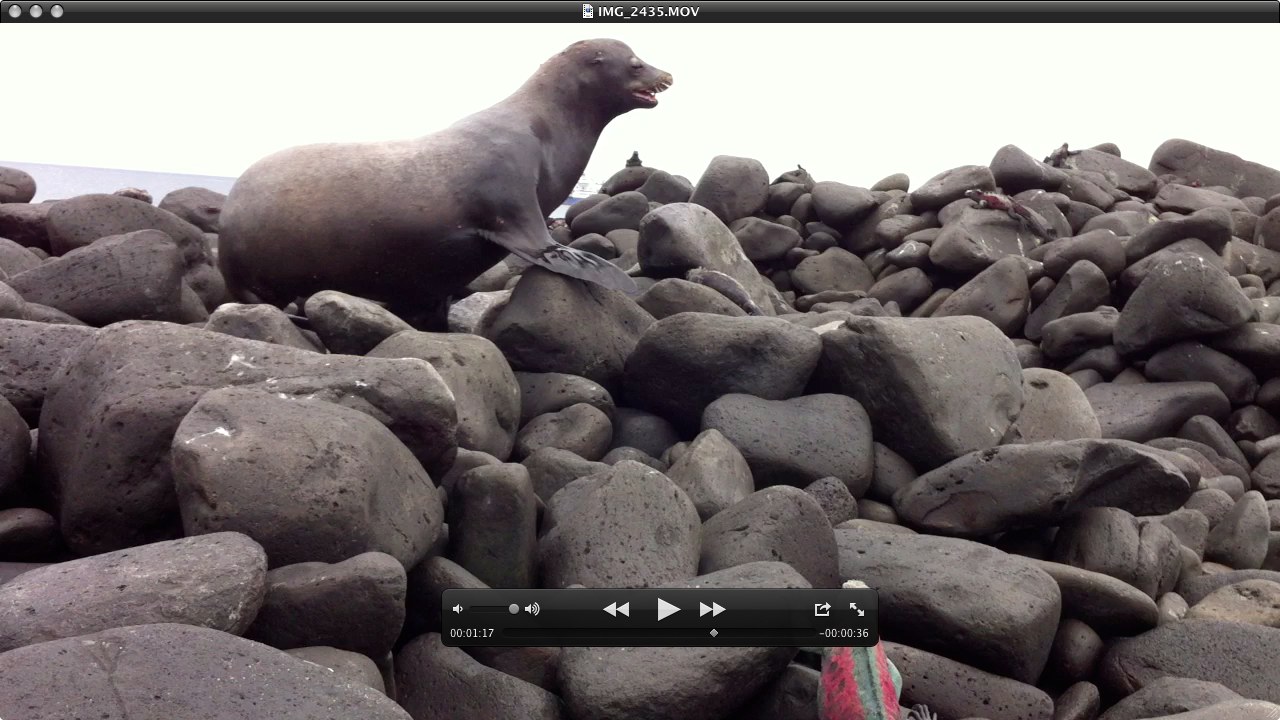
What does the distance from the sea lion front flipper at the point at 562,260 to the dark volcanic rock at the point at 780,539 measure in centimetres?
175

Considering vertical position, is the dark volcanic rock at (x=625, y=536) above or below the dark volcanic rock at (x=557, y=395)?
above

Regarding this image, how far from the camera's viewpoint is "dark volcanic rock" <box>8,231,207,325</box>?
15.2ft

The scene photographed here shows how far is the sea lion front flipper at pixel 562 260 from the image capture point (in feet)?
15.9

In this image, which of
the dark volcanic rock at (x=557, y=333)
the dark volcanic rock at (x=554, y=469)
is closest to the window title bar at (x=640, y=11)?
the dark volcanic rock at (x=554, y=469)

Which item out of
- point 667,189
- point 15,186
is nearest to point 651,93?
point 667,189

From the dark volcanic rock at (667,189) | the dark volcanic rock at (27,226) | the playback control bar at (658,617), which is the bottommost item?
the dark volcanic rock at (667,189)

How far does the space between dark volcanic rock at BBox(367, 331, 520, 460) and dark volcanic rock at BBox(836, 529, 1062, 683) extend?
1449 millimetres

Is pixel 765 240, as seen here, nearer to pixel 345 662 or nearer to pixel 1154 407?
pixel 1154 407

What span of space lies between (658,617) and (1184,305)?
16.5 ft

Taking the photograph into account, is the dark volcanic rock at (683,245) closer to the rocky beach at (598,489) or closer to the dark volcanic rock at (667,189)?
the rocky beach at (598,489)

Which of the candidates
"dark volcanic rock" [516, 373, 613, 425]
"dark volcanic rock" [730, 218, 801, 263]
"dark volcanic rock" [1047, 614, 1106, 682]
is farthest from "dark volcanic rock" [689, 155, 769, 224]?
"dark volcanic rock" [1047, 614, 1106, 682]

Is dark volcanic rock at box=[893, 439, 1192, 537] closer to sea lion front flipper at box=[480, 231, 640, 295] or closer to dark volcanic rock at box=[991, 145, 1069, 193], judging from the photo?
sea lion front flipper at box=[480, 231, 640, 295]

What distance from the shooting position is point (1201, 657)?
3.44 meters

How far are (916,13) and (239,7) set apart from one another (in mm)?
1645
